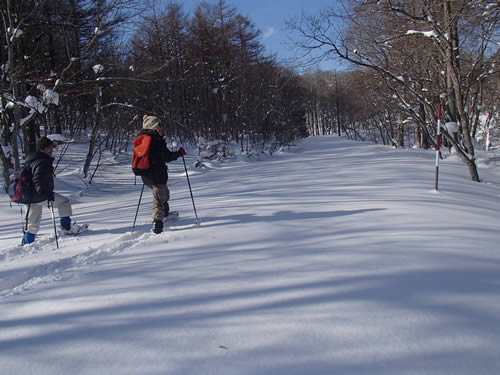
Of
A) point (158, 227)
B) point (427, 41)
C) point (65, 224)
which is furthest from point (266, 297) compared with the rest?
point (427, 41)

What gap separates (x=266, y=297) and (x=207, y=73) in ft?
75.6

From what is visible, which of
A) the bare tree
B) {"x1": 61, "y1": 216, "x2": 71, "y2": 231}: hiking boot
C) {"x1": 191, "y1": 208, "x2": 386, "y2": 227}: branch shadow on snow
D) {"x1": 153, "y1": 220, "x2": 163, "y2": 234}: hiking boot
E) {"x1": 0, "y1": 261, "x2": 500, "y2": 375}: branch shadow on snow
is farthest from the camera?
the bare tree

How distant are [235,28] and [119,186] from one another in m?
17.0

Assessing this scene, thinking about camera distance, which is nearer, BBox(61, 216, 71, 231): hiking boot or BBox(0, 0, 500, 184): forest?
BBox(61, 216, 71, 231): hiking boot

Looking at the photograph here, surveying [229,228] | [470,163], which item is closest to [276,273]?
[229,228]

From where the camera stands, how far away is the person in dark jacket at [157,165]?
462 centimetres

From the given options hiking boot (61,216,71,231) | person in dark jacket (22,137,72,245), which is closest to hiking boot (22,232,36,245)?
person in dark jacket (22,137,72,245)

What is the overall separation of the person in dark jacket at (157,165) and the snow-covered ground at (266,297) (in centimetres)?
34

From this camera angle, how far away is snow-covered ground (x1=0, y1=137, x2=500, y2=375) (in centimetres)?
174

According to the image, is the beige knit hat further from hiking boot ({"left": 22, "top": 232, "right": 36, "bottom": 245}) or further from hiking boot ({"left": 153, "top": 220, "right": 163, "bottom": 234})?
hiking boot ({"left": 22, "top": 232, "right": 36, "bottom": 245})

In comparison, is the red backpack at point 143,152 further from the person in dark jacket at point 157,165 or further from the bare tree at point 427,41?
the bare tree at point 427,41

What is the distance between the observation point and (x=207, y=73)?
23.3 meters

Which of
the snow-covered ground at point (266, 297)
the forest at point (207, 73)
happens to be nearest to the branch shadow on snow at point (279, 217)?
the snow-covered ground at point (266, 297)

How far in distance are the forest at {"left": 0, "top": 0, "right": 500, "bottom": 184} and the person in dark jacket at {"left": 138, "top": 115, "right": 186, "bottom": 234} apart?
17.9ft
